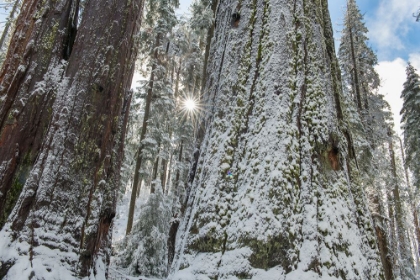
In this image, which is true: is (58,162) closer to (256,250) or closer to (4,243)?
(4,243)

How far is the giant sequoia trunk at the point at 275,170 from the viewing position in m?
1.19

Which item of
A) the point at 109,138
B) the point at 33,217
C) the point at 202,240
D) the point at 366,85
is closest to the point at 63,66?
the point at 109,138

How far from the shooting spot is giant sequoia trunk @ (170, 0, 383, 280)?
1188 mm

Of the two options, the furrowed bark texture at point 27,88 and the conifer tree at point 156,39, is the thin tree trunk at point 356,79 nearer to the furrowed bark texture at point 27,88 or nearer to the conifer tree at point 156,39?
the conifer tree at point 156,39

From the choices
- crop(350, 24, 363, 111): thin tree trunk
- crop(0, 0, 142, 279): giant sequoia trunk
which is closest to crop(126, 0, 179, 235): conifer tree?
crop(350, 24, 363, 111): thin tree trunk

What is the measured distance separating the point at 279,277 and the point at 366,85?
68.3ft

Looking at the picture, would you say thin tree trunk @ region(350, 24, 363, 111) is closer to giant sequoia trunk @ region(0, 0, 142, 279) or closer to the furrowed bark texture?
giant sequoia trunk @ region(0, 0, 142, 279)

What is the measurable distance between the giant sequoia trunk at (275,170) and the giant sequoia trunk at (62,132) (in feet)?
4.32

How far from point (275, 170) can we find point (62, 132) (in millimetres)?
2090

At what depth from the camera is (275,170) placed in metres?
1.33

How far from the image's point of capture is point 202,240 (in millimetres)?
1343

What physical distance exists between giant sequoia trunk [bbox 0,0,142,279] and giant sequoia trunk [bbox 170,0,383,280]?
4.32 ft

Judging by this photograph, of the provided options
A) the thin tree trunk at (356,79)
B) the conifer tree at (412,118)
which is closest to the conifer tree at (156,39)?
the thin tree trunk at (356,79)

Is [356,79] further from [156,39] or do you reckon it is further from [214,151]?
[214,151]
